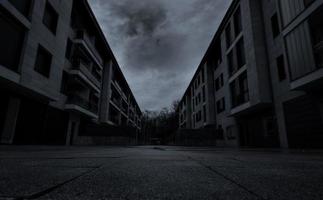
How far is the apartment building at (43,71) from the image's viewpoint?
32.6 feet

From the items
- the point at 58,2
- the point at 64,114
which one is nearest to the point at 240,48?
the point at 58,2

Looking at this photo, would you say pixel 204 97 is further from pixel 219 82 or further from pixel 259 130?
pixel 259 130

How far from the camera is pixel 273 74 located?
1284 cm

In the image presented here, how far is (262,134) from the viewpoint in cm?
1463

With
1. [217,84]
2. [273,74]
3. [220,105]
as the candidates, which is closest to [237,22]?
[273,74]

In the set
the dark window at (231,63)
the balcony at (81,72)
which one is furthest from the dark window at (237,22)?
the balcony at (81,72)

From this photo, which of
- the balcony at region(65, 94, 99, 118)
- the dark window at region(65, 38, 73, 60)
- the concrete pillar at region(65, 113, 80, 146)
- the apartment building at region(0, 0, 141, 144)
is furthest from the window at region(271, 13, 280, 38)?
the concrete pillar at region(65, 113, 80, 146)

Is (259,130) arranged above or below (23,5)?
below

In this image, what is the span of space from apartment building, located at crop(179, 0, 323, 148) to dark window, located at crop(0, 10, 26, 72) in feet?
47.5

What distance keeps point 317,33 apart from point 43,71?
53.4 ft

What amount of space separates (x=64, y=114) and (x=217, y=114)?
57.2 feet

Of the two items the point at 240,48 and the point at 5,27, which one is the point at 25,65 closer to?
the point at 5,27

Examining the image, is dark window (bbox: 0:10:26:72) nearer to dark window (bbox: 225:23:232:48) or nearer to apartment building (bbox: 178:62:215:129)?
dark window (bbox: 225:23:232:48)

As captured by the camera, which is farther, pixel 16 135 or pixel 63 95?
pixel 63 95
